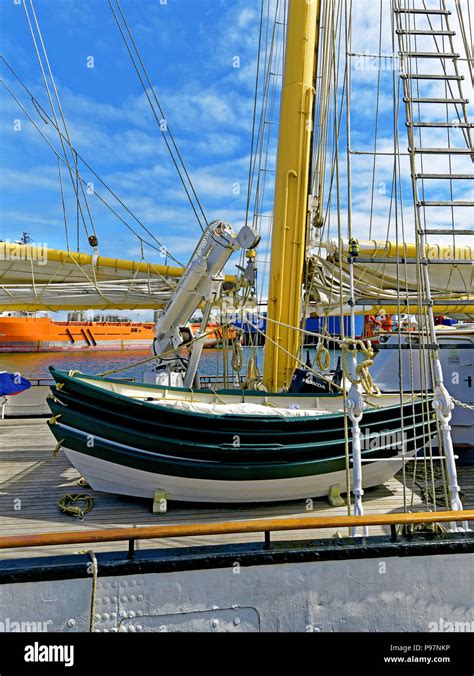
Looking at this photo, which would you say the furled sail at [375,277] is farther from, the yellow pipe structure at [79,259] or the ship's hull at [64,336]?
the ship's hull at [64,336]

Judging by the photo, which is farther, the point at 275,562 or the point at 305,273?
the point at 305,273

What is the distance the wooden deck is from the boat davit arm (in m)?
2.14

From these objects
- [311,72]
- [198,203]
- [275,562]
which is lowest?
[275,562]

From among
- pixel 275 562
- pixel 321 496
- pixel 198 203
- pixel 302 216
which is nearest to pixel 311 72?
pixel 302 216

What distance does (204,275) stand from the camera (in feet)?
20.9

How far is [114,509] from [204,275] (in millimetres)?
3658

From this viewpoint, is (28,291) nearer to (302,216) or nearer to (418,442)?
(302,216)

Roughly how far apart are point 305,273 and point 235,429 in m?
3.75

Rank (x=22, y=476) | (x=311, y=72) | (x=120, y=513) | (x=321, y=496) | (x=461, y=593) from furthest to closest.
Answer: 1. (x=311, y=72)
2. (x=22, y=476)
3. (x=321, y=496)
4. (x=120, y=513)
5. (x=461, y=593)

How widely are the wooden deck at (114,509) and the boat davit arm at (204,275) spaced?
2.14 metres

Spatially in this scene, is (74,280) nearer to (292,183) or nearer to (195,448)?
(292,183)

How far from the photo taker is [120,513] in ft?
14.5

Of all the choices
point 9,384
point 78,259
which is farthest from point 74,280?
point 9,384

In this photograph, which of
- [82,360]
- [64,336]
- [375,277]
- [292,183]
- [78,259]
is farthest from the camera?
[64,336]
